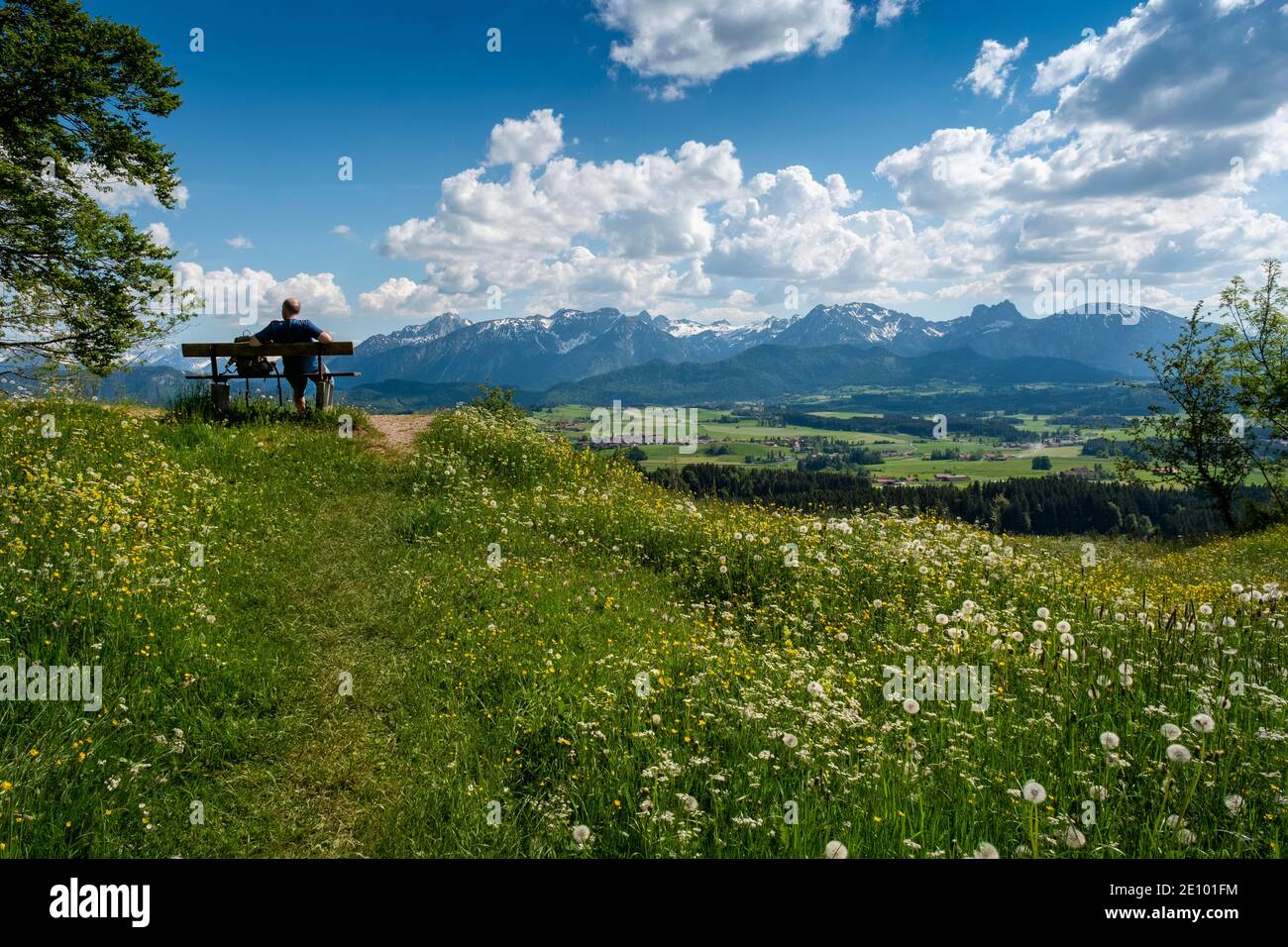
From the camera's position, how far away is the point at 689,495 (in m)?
15.7

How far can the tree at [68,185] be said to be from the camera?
18.1m

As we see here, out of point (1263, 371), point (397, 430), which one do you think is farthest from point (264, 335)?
point (1263, 371)

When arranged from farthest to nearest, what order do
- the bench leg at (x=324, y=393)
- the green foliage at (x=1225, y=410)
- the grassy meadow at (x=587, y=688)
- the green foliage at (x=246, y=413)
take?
the green foliage at (x=1225, y=410)
the bench leg at (x=324, y=393)
the green foliage at (x=246, y=413)
the grassy meadow at (x=587, y=688)

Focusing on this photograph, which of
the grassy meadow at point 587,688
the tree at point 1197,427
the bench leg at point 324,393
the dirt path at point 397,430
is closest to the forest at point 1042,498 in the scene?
the tree at point 1197,427

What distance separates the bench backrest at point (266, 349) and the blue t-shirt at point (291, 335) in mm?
255

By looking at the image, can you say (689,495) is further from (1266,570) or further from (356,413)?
(1266,570)

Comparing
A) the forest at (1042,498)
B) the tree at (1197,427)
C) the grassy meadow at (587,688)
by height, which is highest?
the tree at (1197,427)

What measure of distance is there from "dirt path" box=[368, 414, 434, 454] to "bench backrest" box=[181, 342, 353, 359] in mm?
2584

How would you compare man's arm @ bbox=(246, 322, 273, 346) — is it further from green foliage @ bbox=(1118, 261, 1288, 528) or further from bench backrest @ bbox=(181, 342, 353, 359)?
green foliage @ bbox=(1118, 261, 1288, 528)

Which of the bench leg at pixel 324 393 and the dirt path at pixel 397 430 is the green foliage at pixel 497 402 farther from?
the bench leg at pixel 324 393

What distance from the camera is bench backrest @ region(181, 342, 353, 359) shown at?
55.4ft

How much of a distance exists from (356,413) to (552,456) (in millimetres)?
6723

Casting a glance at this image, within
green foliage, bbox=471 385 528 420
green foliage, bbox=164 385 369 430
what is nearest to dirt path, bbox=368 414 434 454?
green foliage, bbox=164 385 369 430
